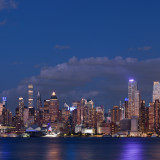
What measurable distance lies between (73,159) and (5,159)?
16.5 metres

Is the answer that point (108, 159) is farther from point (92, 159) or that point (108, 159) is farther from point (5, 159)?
point (5, 159)

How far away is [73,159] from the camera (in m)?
103

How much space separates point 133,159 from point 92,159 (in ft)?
33.2

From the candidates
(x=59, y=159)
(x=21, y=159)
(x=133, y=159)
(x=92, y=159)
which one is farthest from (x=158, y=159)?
(x=21, y=159)

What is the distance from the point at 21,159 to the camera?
4102 inches

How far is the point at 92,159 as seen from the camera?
104500mm

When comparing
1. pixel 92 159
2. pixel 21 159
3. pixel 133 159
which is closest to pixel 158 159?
pixel 133 159

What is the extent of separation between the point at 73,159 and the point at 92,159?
4.94m

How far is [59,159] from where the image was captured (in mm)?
101938

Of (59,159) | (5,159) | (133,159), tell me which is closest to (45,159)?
(59,159)

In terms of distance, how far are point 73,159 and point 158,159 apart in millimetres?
20762

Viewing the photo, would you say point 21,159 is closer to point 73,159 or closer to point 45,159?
point 45,159

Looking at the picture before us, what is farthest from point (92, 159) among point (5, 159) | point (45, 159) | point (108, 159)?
point (5, 159)

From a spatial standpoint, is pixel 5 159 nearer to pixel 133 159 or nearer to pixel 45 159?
pixel 45 159
